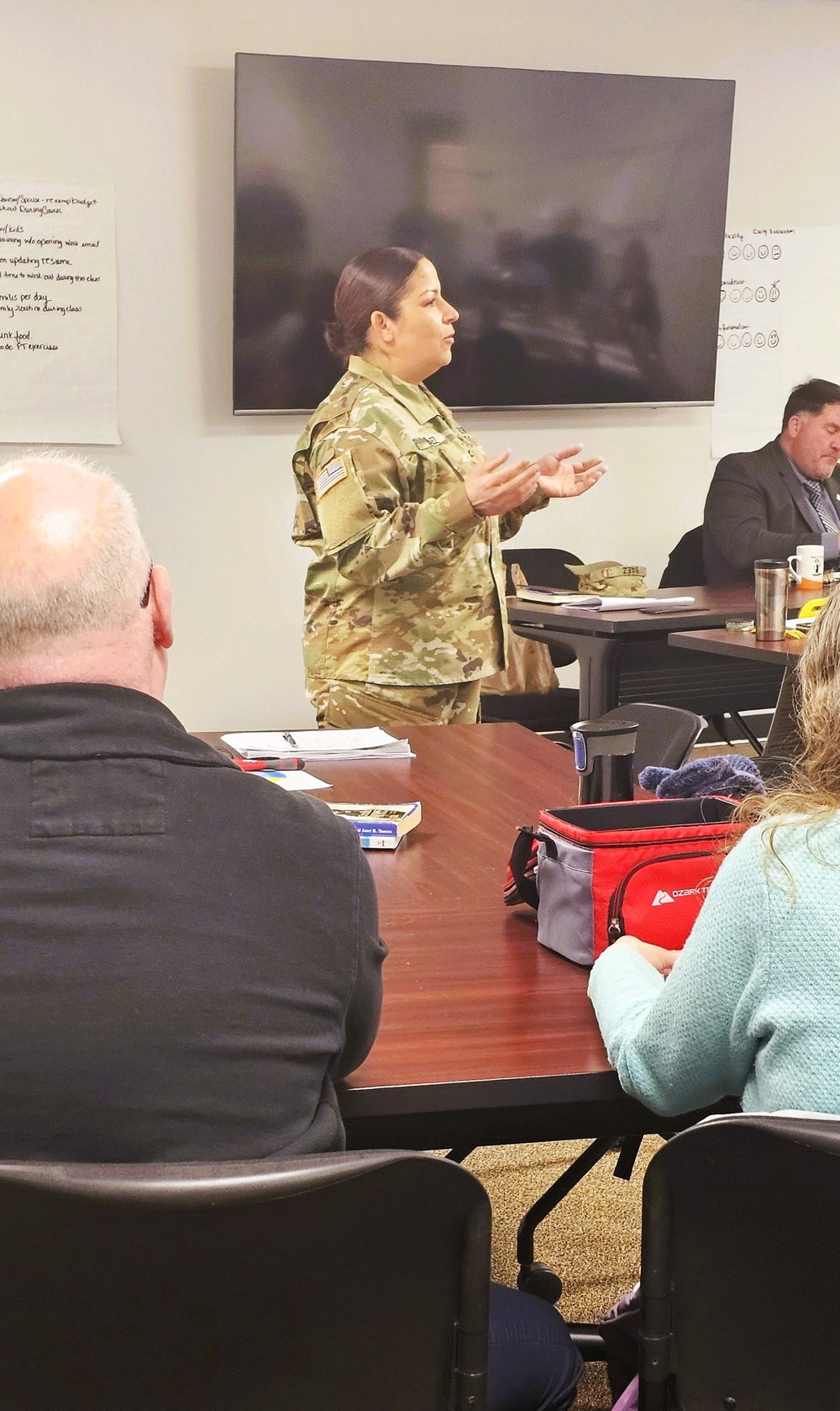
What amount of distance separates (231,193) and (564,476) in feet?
9.30

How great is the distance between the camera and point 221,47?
5.22 m

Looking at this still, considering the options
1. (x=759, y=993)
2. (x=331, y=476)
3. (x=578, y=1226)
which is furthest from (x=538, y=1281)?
(x=331, y=476)

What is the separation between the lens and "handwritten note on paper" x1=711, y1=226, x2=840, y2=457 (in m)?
6.20

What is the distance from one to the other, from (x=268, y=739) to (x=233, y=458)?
3163 mm

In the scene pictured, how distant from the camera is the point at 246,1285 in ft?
2.85

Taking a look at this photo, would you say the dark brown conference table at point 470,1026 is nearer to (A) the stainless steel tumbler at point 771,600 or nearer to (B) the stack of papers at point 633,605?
(A) the stainless steel tumbler at point 771,600

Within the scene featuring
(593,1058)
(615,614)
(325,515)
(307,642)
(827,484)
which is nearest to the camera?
(593,1058)

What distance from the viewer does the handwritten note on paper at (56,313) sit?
201 inches

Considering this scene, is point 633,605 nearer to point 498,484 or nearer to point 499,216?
point 498,484

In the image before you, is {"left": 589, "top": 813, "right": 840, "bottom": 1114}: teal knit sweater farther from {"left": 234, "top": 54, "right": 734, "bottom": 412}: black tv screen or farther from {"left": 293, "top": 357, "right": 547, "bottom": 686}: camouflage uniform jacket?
{"left": 234, "top": 54, "right": 734, "bottom": 412}: black tv screen

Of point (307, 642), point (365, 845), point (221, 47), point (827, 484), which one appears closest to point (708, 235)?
point (827, 484)

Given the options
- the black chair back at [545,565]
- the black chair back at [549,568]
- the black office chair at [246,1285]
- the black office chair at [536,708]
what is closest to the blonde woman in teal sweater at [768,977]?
the black office chair at [246,1285]

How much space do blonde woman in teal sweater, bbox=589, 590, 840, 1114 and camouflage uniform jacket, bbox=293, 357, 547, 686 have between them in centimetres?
158

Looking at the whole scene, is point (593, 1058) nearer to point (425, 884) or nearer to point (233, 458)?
point (425, 884)
